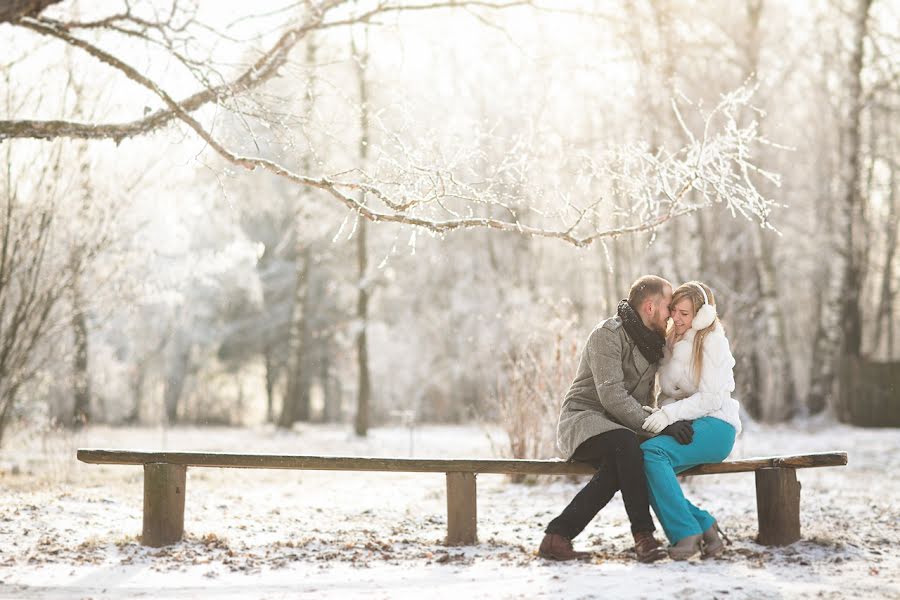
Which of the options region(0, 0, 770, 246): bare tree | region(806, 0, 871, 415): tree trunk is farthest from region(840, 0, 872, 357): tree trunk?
region(0, 0, 770, 246): bare tree

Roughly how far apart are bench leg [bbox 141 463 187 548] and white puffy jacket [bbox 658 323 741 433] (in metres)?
2.76

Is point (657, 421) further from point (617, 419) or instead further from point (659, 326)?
point (659, 326)

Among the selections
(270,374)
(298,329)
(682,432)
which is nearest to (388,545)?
(682,432)

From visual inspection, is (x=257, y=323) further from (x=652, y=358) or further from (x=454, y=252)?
(x=652, y=358)

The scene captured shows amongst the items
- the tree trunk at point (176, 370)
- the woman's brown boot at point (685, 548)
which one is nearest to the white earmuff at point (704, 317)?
the woman's brown boot at point (685, 548)

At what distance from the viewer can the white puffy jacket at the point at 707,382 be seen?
4914mm

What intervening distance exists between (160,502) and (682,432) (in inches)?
114

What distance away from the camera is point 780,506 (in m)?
5.05

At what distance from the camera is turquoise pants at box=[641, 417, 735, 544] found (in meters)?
4.69

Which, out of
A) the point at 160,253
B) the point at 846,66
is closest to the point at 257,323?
the point at 160,253

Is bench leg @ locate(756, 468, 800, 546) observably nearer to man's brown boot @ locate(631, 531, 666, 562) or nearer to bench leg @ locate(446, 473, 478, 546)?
man's brown boot @ locate(631, 531, 666, 562)

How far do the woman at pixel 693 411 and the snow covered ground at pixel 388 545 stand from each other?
0.85 feet

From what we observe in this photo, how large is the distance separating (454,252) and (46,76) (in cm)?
1681

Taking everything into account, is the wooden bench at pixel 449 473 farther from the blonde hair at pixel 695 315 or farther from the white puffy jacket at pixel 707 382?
the blonde hair at pixel 695 315
